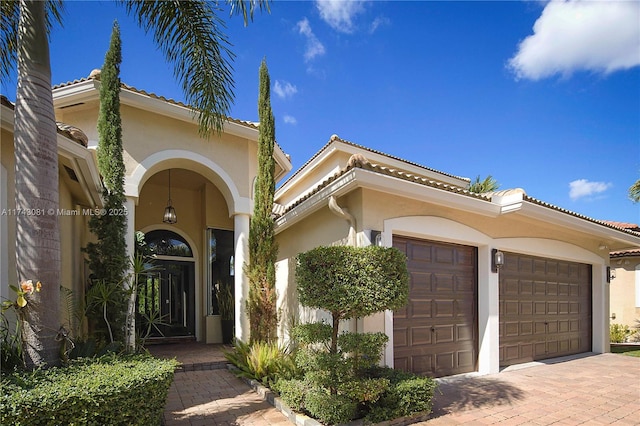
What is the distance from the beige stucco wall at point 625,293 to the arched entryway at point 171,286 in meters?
18.8

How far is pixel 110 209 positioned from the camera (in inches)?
307

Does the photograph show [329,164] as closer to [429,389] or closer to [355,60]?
[355,60]

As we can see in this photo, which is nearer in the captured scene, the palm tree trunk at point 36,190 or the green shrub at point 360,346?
the palm tree trunk at point 36,190

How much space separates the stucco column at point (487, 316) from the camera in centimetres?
870

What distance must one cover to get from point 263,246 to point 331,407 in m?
4.98

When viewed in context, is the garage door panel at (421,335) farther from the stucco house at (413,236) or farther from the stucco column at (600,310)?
the stucco column at (600,310)

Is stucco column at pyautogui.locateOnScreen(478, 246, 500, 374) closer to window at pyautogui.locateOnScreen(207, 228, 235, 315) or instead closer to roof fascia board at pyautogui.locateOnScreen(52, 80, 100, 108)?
window at pyautogui.locateOnScreen(207, 228, 235, 315)

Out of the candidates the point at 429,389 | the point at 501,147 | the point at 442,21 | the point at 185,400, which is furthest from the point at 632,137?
the point at 185,400

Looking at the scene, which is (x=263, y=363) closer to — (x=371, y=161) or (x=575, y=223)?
(x=371, y=161)

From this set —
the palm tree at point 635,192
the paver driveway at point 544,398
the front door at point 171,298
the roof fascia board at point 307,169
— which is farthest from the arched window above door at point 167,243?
the palm tree at point 635,192

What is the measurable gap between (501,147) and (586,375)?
914 centimetres

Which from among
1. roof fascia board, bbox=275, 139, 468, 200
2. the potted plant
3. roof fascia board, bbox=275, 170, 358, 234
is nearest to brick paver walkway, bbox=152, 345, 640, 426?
the potted plant

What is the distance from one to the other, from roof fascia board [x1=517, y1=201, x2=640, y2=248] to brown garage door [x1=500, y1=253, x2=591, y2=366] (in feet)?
4.06

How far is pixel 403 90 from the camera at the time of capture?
1180 cm
